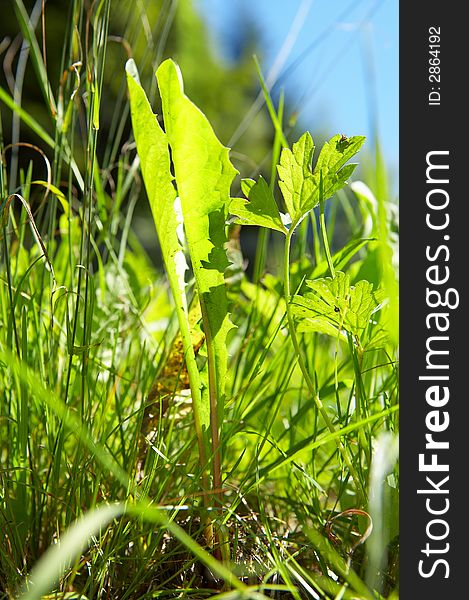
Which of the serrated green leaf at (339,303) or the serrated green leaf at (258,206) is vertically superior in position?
the serrated green leaf at (258,206)

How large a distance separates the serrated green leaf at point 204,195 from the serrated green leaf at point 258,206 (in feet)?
0.08

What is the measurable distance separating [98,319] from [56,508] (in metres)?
0.27

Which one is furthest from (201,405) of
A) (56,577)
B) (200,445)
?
(56,577)

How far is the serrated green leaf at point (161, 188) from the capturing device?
0.38 metres

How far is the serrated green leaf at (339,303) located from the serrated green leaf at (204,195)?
5 cm

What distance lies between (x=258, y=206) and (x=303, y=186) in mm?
29

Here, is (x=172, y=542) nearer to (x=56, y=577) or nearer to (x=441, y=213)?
(x=56, y=577)

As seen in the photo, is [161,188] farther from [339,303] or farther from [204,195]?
[339,303]

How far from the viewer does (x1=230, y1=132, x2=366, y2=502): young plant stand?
1.17 feet

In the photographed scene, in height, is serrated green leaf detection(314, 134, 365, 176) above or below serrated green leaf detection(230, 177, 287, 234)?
above

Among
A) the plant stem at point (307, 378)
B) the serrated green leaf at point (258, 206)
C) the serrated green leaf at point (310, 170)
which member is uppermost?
the serrated green leaf at point (310, 170)

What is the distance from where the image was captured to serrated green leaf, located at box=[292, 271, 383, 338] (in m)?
0.36

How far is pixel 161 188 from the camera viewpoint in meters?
0.39

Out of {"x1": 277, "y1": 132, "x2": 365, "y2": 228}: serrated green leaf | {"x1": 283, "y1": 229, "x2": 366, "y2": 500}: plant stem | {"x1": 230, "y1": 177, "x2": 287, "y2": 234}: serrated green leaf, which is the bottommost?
{"x1": 283, "y1": 229, "x2": 366, "y2": 500}: plant stem
